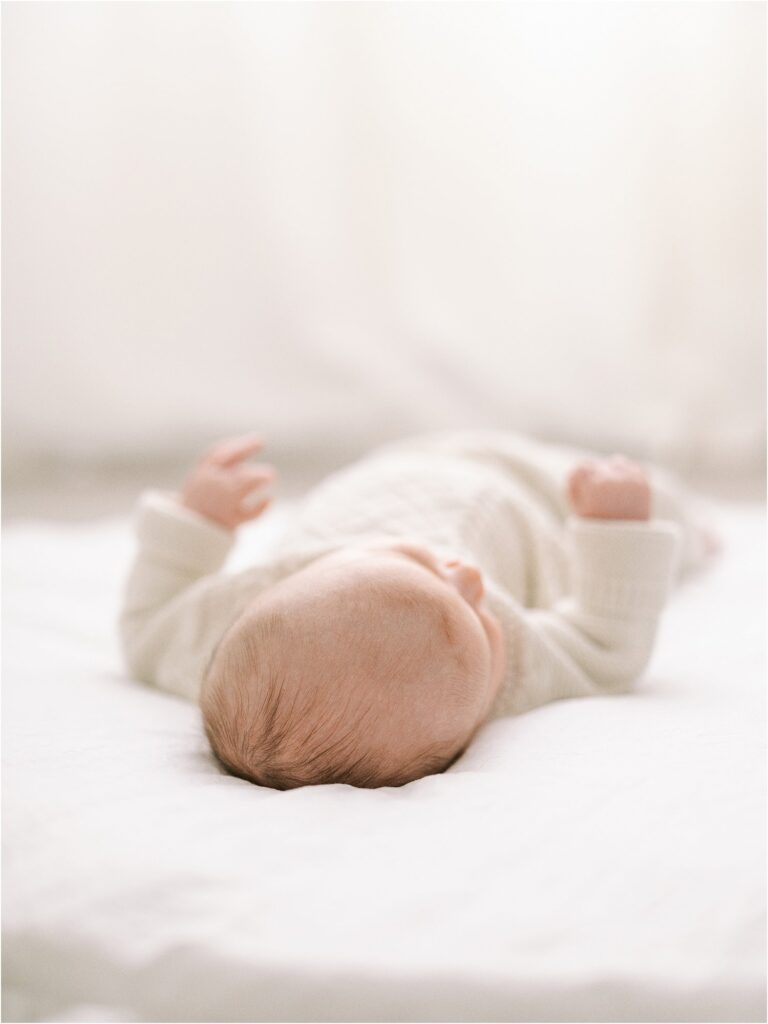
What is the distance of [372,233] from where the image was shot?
74.0 inches

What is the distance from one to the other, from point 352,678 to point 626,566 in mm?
360

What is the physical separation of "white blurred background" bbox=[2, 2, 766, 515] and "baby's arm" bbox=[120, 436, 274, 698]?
62 cm

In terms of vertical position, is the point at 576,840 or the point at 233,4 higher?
the point at 233,4

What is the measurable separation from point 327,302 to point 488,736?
1.19 meters

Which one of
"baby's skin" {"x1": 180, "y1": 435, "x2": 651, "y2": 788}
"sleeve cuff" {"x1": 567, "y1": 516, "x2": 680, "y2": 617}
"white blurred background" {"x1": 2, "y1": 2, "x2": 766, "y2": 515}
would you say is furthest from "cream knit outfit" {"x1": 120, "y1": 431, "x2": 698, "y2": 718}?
"white blurred background" {"x1": 2, "y1": 2, "x2": 766, "y2": 515}

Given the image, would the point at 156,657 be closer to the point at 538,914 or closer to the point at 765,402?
the point at 538,914

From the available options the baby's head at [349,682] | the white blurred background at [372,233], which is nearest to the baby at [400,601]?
the baby's head at [349,682]

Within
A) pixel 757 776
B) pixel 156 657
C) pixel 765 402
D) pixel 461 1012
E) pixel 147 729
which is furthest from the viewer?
pixel 765 402

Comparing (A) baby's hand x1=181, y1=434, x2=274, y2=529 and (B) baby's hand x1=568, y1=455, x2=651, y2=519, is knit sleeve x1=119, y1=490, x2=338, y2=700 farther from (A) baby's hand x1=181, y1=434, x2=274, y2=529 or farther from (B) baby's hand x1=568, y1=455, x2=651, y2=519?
(B) baby's hand x1=568, y1=455, x2=651, y2=519

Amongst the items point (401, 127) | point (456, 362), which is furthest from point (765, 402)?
point (401, 127)

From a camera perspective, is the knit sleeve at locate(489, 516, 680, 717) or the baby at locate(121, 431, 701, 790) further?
the knit sleeve at locate(489, 516, 680, 717)

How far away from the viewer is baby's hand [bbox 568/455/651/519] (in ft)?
3.43

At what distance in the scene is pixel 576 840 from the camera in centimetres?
A: 62

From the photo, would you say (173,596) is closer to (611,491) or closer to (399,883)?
(611,491)
